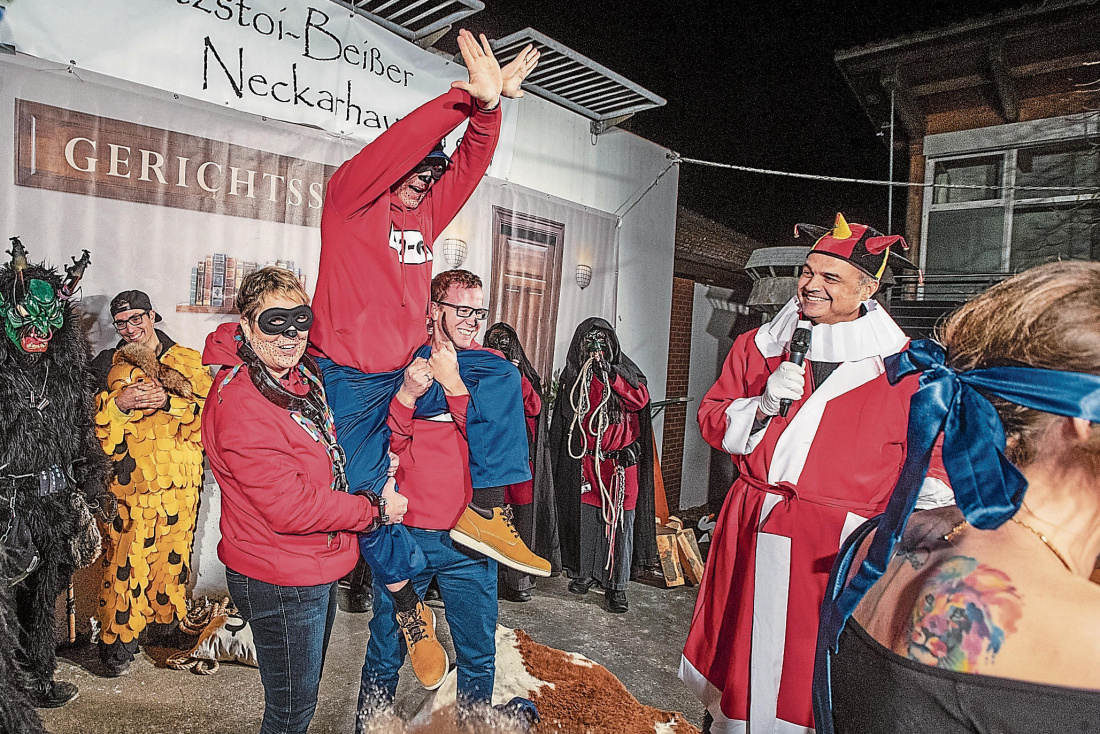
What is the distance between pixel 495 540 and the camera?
236 centimetres

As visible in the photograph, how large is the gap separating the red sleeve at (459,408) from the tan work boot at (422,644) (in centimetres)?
63

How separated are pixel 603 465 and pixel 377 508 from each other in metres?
2.61

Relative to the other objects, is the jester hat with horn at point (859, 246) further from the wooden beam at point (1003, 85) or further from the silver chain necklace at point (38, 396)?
the wooden beam at point (1003, 85)

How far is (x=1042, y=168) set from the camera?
5.52 meters

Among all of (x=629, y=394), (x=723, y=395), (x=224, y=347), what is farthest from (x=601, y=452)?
(x=224, y=347)

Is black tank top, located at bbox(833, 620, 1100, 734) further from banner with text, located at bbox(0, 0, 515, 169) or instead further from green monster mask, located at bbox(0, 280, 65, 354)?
banner with text, located at bbox(0, 0, 515, 169)

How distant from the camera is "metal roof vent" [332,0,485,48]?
3529 mm

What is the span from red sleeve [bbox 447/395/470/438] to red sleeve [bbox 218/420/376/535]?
0.61 meters

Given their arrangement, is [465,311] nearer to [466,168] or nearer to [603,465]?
[466,168]

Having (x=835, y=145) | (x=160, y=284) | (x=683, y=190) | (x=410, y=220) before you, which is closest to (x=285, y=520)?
(x=410, y=220)

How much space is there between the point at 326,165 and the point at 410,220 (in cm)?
170

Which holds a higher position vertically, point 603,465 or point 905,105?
point 905,105

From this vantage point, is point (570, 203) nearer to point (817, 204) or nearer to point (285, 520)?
point (285, 520)

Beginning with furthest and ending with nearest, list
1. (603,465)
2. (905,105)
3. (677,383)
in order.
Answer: (677,383), (905,105), (603,465)
